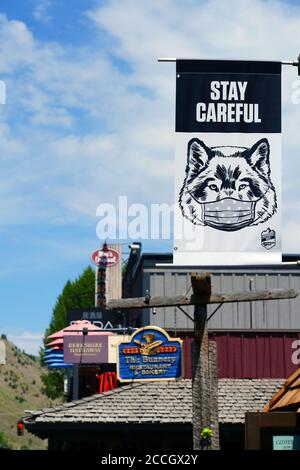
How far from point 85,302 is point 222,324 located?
38.5 metres

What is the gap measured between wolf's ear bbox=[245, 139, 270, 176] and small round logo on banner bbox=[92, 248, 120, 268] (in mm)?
35210

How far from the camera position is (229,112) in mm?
13617

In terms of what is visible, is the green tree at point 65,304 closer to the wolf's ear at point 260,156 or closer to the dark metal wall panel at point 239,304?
the dark metal wall panel at point 239,304

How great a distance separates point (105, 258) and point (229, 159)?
3547cm

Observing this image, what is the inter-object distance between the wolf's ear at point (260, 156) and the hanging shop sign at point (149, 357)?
15.9 meters

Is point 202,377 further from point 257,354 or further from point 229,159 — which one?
point 257,354

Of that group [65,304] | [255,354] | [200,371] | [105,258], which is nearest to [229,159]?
[200,371]

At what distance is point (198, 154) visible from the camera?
13555mm

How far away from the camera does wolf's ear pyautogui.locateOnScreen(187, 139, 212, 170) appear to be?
44.4ft

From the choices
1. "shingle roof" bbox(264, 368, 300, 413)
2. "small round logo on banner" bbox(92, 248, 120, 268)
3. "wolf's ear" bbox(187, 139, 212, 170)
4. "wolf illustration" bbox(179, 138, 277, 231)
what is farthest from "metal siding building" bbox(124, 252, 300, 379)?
"wolf's ear" bbox(187, 139, 212, 170)

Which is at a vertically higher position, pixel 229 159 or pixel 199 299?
pixel 229 159

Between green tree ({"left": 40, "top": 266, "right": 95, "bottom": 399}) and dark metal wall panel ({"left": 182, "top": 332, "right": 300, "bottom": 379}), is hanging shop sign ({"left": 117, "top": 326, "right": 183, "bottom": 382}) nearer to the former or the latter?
dark metal wall panel ({"left": 182, "top": 332, "right": 300, "bottom": 379})
